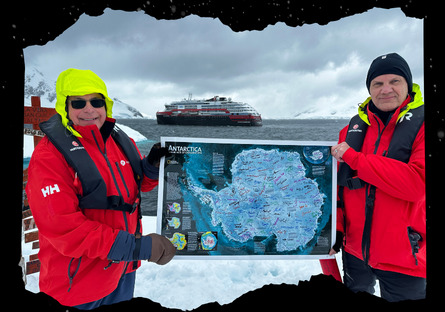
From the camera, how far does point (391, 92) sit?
5.71ft

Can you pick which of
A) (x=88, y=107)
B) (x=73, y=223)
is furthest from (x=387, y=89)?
(x=73, y=223)

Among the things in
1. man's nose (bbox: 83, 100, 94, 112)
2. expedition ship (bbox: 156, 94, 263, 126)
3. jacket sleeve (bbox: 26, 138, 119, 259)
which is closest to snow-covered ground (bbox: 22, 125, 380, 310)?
jacket sleeve (bbox: 26, 138, 119, 259)

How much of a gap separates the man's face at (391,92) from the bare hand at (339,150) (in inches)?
16.7

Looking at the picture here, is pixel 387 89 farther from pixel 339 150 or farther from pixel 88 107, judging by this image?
pixel 88 107

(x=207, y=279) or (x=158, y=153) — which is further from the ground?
(x=158, y=153)

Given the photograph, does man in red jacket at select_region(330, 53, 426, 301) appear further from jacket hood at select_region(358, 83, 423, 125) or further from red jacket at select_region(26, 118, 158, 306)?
→ red jacket at select_region(26, 118, 158, 306)

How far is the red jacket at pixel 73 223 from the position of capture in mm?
1380

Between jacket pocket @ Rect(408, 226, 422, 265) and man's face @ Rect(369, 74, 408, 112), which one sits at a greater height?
man's face @ Rect(369, 74, 408, 112)

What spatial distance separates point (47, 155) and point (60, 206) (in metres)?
0.36

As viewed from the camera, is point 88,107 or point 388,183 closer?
point 388,183

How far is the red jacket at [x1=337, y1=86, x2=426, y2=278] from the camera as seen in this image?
1.52m

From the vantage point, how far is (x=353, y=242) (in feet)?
6.31

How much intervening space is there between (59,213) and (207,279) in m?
3.06

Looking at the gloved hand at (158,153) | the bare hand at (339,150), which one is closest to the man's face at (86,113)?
the gloved hand at (158,153)
